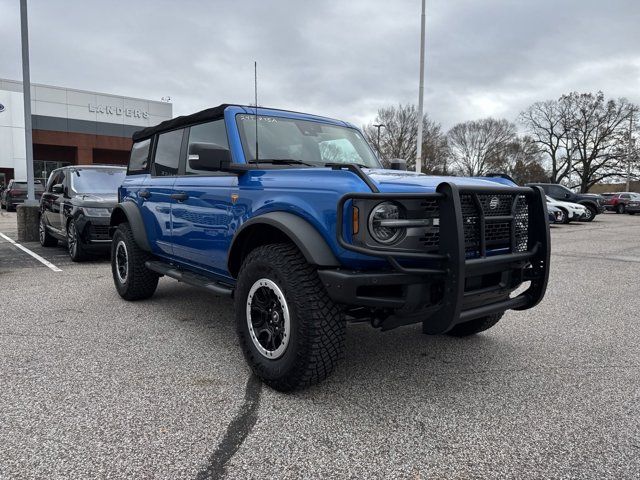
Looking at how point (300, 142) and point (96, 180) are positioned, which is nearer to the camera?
point (300, 142)

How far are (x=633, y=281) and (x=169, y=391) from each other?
23.2ft

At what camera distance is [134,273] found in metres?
5.26

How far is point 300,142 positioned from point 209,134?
810 millimetres

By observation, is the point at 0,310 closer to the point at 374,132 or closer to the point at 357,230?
the point at 357,230

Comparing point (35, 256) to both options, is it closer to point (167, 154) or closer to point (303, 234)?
point (167, 154)

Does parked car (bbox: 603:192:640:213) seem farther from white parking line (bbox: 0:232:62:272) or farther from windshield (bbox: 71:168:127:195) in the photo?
white parking line (bbox: 0:232:62:272)

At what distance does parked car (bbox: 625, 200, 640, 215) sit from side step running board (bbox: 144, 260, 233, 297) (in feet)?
111

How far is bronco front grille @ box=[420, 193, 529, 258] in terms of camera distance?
2822 mm

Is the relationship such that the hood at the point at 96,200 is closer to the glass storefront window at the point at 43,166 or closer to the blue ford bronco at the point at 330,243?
the blue ford bronco at the point at 330,243

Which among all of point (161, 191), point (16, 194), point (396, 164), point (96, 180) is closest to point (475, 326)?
point (396, 164)

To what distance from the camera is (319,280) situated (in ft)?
9.64

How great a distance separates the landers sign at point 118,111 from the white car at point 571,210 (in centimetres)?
3049

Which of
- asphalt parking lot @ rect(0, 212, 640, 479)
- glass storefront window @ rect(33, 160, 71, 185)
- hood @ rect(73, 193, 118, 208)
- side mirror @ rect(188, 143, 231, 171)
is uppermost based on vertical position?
glass storefront window @ rect(33, 160, 71, 185)

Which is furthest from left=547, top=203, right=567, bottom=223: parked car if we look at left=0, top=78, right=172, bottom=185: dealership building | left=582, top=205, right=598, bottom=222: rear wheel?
left=0, top=78, right=172, bottom=185: dealership building
